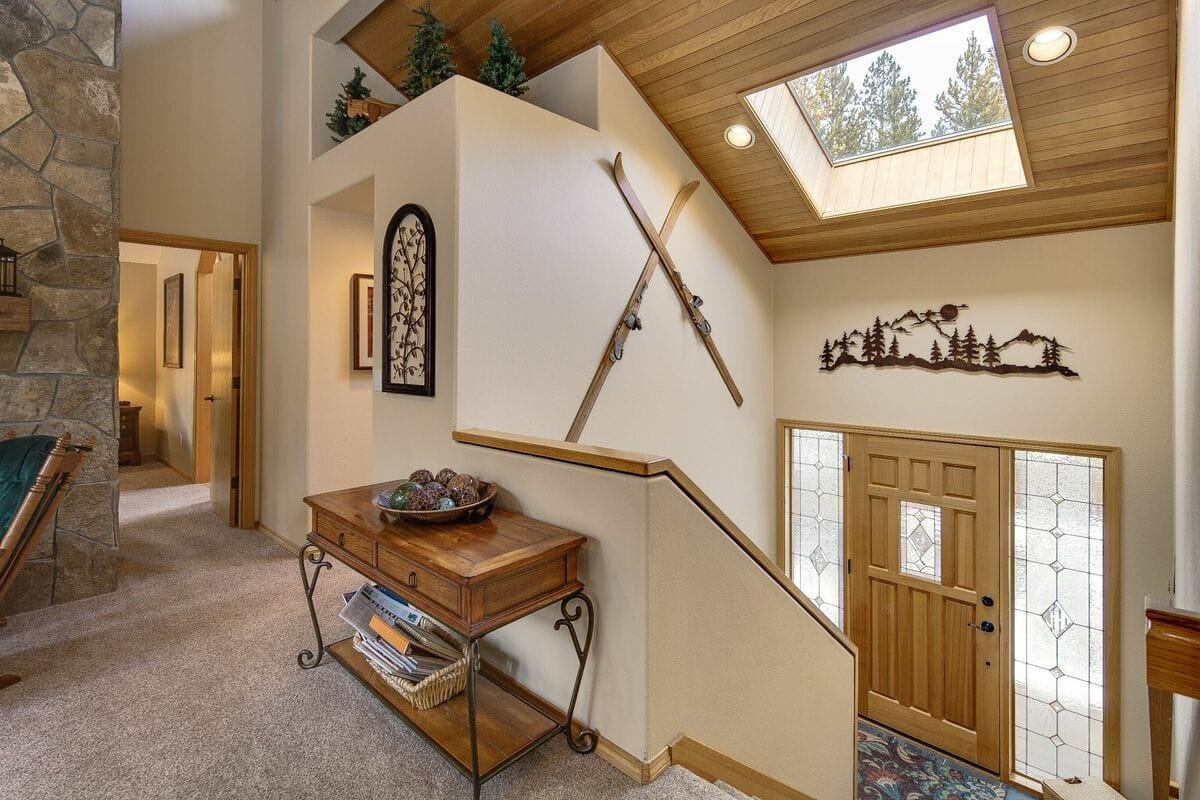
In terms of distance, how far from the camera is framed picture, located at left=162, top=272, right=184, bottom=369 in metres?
5.88

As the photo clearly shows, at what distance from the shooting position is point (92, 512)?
112 inches

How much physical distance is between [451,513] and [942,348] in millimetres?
3470

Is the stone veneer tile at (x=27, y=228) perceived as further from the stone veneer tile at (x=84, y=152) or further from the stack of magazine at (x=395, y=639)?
the stack of magazine at (x=395, y=639)

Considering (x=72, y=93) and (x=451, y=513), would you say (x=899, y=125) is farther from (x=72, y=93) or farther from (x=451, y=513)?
(x=72, y=93)

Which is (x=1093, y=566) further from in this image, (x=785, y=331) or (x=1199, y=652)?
(x=1199, y=652)

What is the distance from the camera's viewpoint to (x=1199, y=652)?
802 millimetres

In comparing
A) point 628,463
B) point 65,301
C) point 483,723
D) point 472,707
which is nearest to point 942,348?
point 628,463

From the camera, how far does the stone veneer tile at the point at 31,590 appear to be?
8.64 ft

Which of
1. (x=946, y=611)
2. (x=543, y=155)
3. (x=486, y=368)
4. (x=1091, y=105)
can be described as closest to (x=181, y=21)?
(x=543, y=155)

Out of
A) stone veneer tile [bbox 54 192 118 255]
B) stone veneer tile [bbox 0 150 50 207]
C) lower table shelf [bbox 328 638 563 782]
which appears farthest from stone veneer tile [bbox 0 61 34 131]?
lower table shelf [bbox 328 638 563 782]

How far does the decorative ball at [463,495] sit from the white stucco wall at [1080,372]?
3.24m

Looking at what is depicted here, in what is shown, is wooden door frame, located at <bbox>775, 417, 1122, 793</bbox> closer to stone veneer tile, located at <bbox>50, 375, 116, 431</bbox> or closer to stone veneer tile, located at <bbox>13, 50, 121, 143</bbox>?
stone veneer tile, located at <bbox>50, 375, 116, 431</bbox>

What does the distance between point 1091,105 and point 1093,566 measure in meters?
2.51

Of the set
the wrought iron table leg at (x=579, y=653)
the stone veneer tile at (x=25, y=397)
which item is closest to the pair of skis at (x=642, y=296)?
the wrought iron table leg at (x=579, y=653)
